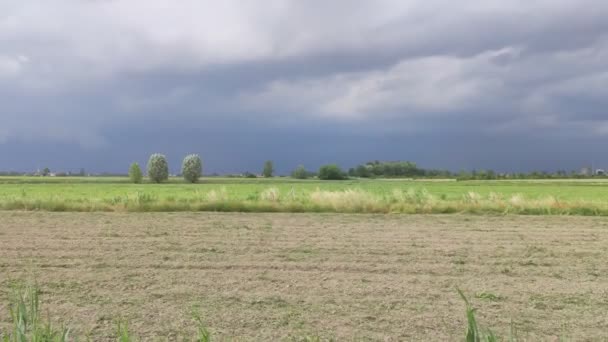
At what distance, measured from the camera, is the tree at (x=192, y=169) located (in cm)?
7825

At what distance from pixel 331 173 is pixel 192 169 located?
24.9m

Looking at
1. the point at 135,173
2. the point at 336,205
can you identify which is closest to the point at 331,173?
the point at 135,173

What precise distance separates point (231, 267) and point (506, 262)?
4989mm

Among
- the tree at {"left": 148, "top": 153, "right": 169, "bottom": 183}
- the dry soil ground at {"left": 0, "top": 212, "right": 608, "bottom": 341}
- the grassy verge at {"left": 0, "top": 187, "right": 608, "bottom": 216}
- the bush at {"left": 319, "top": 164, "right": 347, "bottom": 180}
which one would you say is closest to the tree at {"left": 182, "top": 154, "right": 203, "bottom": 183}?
the tree at {"left": 148, "top": 153, "right": 169, "bottom": 183}

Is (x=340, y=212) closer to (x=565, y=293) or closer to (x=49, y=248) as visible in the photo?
(x=49, y=248)

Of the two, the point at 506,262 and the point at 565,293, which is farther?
the point at 506,262

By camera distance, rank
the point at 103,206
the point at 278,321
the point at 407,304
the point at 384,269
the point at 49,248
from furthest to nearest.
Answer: the point at 103,206 → the point at 49,248 → the point at 384,269 → the point at 407,304 → the point at 278,321

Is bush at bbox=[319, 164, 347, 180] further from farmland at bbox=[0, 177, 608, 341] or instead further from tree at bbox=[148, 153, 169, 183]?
farmland at bbox=[0, 177, 608, 341]

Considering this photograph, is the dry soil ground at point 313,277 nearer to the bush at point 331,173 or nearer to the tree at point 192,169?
the tree at point 192,169

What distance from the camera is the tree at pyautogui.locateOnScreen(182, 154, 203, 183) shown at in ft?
257

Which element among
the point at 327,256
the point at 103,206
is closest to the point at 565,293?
the point at 327,256

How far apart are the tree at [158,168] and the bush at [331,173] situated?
2752 cm

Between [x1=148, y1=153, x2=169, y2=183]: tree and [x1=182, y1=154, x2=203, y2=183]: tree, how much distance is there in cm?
290

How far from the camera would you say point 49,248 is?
33.7 feet
